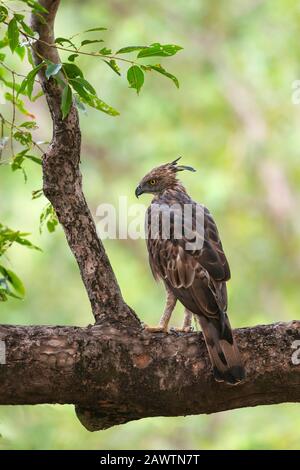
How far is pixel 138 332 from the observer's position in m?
3.72

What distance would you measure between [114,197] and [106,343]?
727cm

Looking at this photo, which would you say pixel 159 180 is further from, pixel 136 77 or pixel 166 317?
pixel 136 77

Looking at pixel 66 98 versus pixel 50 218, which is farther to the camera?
pixel 50 218

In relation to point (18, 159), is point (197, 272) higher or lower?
lower

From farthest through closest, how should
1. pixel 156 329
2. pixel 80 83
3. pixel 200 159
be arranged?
1. pixel 200 159
2. pixel 156 329
3. pixel 80 83

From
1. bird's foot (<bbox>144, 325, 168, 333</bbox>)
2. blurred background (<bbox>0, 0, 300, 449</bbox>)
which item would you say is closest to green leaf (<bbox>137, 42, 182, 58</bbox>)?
bird's foot (<bbox>144, 325, 168, 333</bbox>)

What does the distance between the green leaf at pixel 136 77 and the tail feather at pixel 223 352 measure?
1113 millimetres

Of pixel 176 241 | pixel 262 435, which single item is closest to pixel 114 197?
pixel 262 435

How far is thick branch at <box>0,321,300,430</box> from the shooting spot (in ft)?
11.5

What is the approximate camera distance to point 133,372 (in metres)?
3.57

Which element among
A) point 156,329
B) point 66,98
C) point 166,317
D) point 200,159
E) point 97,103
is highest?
point 200,159

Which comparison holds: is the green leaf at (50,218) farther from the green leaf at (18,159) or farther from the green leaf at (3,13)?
the green leaf at (3,13)

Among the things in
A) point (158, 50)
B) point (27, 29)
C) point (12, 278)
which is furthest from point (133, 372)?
point (27, 29)

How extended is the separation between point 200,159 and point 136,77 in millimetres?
7623
